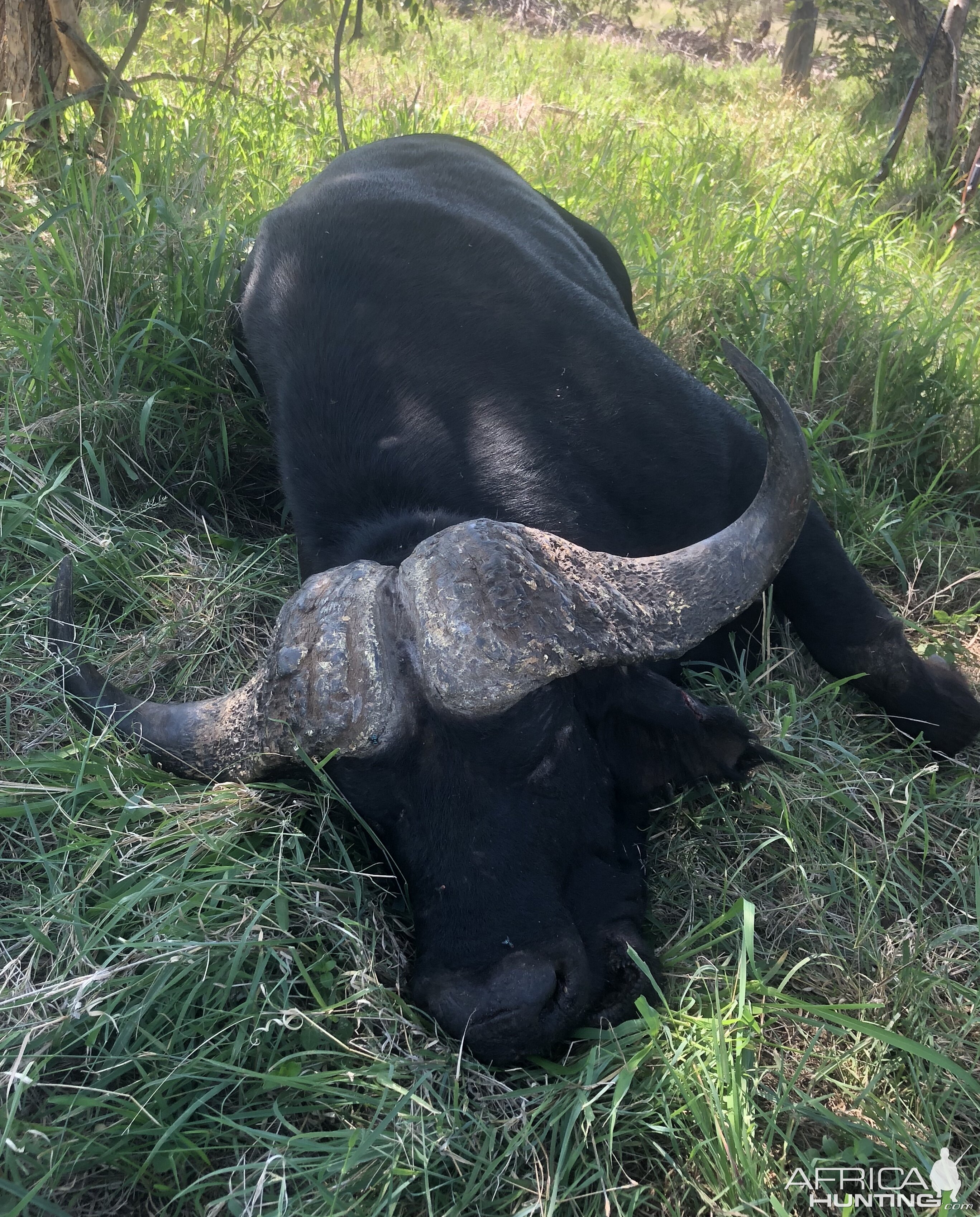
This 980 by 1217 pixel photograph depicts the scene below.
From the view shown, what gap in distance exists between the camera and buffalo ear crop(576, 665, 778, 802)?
7.35ft

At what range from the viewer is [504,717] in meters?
1.97

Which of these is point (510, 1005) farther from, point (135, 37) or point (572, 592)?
point (135, 37)

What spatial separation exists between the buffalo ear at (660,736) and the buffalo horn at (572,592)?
17 cm

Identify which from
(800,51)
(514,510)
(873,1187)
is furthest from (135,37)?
(800,51)

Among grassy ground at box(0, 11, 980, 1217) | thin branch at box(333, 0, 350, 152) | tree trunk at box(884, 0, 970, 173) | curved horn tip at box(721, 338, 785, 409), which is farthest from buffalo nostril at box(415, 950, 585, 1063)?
tree trunk at box(884, 0, 970, 173)

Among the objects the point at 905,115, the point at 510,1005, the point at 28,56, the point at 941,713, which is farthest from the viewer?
the point at 905,115

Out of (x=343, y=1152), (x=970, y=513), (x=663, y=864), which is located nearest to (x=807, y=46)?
(x=970, y=513)

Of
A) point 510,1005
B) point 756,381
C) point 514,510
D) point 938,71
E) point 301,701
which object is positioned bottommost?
point 510,1005

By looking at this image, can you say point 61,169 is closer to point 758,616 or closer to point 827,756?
point 758,616

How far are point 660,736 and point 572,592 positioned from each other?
1.65ft

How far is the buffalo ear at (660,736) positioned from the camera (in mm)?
2240

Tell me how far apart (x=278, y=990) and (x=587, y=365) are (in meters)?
1.88

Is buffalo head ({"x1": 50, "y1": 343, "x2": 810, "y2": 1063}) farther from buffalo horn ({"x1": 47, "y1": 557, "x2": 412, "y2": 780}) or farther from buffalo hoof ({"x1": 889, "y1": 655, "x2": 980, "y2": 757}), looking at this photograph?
buffalo hoof ({"x1": 889, "y1": 655, "x2": 980, "y2": 757})

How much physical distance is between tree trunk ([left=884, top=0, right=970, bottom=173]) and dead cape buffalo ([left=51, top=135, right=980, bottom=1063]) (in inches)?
165
